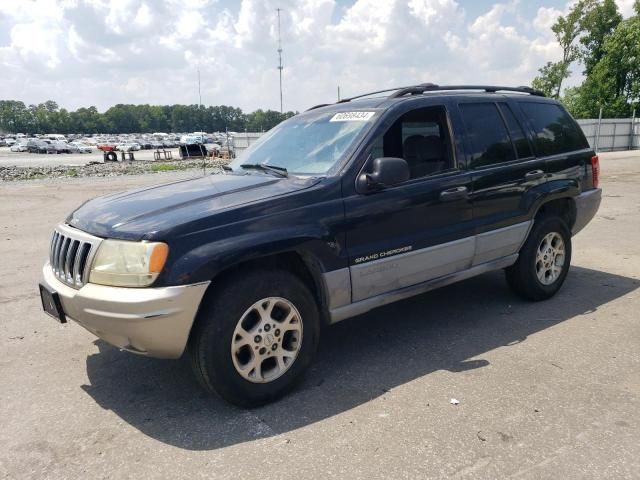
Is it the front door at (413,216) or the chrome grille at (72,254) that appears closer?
the chrome grille at (72,254)

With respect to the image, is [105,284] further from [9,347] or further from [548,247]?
[548,247]

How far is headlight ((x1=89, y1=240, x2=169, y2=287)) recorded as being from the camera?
285 centimetres

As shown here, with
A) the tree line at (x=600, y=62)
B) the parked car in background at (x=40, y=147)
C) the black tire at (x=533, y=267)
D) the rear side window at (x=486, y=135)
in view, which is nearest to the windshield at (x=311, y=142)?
the rear side window at (x=486, y=135)

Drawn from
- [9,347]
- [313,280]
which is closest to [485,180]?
[313,280]

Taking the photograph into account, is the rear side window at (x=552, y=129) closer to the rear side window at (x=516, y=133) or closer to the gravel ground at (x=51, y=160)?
the rear side window at (x=516, y=133)

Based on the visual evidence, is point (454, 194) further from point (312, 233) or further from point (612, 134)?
point (612, 134)

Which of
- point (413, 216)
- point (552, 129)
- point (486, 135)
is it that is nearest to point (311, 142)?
point (413, 216)

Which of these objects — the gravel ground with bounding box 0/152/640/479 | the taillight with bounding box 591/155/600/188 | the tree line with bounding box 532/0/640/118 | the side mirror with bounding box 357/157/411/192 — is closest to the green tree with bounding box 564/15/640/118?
the tree line with bounding box 532/0/640/118

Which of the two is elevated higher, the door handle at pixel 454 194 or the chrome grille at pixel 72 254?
the door handle at pixel 454 194

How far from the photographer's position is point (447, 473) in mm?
2568

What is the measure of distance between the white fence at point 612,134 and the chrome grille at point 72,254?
32.6m

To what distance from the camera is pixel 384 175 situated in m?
3.47

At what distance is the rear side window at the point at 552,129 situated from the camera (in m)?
4.92

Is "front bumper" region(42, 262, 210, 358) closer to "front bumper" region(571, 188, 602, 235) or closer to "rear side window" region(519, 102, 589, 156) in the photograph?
"rear side window" region(519, 102, 589, 156)
